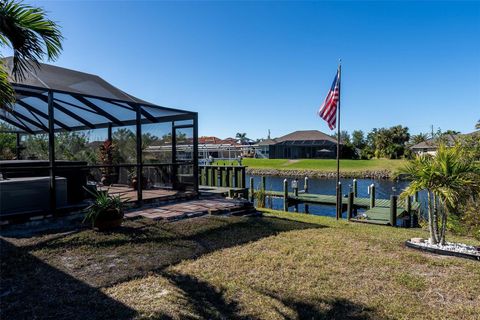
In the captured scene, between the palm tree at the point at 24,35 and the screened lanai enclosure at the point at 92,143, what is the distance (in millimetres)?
2648

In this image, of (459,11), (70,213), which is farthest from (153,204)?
(459,11)

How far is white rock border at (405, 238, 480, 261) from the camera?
14.4ft

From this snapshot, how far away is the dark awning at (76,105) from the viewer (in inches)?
254

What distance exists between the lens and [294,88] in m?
21.1

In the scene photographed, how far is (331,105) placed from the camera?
9.27 metres

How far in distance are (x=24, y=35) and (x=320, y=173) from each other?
33784mm

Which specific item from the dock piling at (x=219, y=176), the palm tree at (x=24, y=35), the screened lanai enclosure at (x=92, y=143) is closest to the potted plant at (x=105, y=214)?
the screened lanai enclosure at (x=92, y=143)

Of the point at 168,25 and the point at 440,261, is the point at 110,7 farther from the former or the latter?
the point at 440,261

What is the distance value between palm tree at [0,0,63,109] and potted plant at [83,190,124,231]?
2.35m

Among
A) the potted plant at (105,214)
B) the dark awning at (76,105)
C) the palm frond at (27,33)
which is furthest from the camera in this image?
the dark awning at (76,105)

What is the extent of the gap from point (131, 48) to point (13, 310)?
360 inches

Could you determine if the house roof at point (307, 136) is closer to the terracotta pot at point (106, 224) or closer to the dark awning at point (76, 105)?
the dark awning at point (76, 105)

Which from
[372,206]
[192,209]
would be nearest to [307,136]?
[372,206]

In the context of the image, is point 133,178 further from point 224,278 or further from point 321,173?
point 321,173
